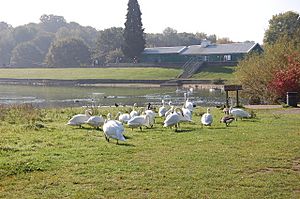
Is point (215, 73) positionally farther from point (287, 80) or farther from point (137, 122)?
point (137, 122)

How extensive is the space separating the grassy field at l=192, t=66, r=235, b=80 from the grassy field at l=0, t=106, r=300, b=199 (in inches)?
2605

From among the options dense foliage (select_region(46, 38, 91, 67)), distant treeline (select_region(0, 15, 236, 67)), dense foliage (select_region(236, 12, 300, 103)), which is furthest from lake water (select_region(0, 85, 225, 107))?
dense foliage (select_region(46, 38, 91, 67))

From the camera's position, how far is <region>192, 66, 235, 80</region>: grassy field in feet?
275

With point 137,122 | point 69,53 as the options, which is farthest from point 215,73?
point 137,122

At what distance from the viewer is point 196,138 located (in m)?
16.0

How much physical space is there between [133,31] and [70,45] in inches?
1064

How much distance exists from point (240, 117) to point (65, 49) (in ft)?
349

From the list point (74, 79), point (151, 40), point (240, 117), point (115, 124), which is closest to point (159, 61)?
point (74, 79)

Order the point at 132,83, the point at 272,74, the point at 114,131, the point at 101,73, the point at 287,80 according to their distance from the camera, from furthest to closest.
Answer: the point at 101,73
the point at 132,83
the point at 272,74
the point at 287,80
the point at 114,131

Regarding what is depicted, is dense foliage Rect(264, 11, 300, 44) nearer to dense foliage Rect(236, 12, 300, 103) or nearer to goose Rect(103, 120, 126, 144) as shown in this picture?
dense foliage Rect(236, 12, 300, 103)

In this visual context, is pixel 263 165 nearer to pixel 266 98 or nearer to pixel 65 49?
pixel 266 98

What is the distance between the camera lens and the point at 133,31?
10319 cm

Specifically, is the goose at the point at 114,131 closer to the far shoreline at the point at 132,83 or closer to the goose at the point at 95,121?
the goose at the point at 95,121

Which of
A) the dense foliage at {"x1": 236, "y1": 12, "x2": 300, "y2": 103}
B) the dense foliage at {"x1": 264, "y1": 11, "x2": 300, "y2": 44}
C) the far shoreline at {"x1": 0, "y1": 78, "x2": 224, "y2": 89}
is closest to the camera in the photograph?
the dense foliage at {"x1": 236, "y1": 12, "x2": 300, "y2": 103}
